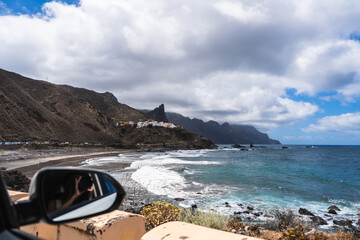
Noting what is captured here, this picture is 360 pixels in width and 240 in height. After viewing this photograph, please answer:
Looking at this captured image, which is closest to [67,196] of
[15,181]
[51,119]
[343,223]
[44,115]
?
[343,223]

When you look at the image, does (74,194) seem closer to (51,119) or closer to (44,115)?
(44,115)

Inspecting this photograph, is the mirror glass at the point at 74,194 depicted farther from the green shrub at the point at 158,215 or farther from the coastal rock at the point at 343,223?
the coastal rock at the point at 343,223

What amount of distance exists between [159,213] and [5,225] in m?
5.26

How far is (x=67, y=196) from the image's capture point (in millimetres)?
1257

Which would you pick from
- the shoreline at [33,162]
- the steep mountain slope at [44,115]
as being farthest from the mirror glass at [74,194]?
the steep mountain slope at [44,115]

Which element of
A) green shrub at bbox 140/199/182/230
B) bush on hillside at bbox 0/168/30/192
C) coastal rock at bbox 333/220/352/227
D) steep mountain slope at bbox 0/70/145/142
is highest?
steep mountain slope at bbox 0/70/145/142

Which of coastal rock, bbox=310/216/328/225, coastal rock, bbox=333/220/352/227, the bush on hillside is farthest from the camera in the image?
the bush on hillside

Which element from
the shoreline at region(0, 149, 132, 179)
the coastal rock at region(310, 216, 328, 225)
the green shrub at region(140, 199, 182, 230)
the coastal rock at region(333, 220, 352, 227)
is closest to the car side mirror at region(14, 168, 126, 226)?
the green shrub at region(140, 199, 182, 230)

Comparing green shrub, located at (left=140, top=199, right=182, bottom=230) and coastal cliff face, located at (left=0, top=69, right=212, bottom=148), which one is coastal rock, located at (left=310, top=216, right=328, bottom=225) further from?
coastal cliff face, located at (left=0, top=69, right=212, bottom=148)

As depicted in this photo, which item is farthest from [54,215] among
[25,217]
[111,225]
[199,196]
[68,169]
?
[199,196]

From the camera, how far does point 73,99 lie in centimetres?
10612

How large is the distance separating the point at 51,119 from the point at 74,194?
93.6 meters

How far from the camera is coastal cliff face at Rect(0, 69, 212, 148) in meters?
69.2

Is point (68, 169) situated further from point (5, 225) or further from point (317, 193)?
point (317, 193)
